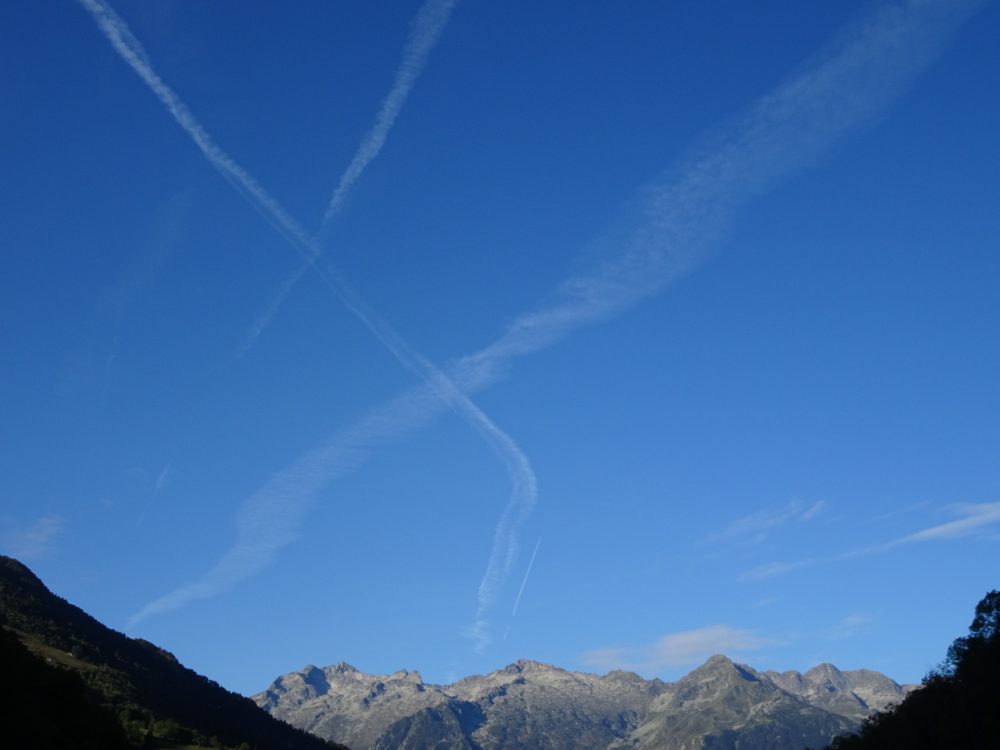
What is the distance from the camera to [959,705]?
165 meters

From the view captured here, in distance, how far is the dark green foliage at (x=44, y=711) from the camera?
374ft

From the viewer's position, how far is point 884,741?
18262cm

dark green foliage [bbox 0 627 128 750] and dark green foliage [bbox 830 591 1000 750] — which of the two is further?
dark green foliage [bbox 830 591 1000 750]

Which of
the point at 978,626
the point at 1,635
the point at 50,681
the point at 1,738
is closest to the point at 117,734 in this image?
the point at 50,681

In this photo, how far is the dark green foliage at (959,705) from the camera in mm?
157500

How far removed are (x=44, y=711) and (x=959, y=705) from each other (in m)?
148

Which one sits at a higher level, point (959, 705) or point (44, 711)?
point (959, 705)

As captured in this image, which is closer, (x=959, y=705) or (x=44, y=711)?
(x=44, y=711)

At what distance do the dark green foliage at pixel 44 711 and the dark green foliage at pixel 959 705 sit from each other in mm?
135471

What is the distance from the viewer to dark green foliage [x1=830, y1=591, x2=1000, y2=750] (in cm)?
15750

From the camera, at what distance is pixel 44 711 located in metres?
130

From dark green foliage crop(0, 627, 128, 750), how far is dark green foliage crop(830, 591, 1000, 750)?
135 meters

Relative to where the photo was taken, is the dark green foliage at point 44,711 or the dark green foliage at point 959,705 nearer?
the dark green foliage at point 44,711

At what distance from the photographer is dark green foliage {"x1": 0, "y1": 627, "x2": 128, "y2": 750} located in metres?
114
